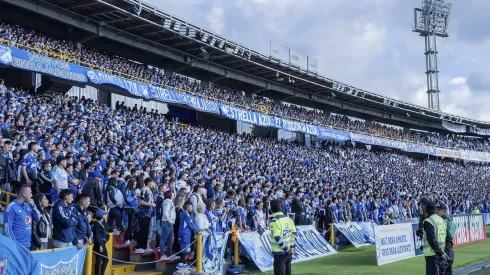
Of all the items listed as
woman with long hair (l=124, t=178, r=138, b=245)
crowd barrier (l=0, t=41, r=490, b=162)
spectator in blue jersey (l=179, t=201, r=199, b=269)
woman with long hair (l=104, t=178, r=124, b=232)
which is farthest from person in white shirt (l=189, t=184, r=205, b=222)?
crowd barrier (l=0, t=41, r=490, b=162)

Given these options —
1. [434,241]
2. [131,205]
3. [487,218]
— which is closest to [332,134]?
[487,218]

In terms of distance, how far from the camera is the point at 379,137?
49.3 meters

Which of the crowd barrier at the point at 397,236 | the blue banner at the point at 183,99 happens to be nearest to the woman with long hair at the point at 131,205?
the crowd barrier at the point at 397,236

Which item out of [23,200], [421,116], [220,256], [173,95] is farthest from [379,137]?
[23,200]

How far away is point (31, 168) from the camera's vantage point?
1120cm

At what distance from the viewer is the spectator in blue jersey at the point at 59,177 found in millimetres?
10281

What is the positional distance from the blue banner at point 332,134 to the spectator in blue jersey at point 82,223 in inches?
1359

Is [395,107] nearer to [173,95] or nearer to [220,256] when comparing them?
[173,95]

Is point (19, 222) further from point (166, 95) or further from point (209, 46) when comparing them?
point (209, 46)

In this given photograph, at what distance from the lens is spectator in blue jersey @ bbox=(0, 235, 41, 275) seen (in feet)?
15.0

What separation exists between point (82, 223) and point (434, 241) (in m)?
5.27

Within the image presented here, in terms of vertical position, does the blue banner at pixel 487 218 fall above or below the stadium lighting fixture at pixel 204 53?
below

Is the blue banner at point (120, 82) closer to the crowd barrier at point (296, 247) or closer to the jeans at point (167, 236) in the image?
the crowd barrier at point (296, 247)

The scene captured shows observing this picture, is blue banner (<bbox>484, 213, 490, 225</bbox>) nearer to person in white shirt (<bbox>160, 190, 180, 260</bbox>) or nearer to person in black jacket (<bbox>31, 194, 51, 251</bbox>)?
person in white shirt (<bbox>160, 190, 180, 260</bbox>)
